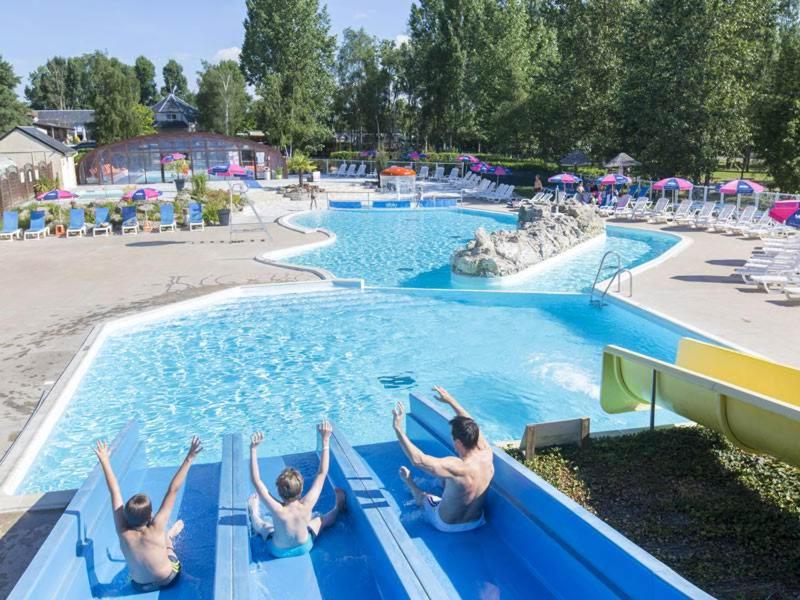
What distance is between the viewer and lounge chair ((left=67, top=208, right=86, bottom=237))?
70.9 feet

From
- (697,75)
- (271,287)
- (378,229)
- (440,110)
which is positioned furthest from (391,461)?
(440,110)

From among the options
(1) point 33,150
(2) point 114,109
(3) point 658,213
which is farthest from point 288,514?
(2) point 114,109

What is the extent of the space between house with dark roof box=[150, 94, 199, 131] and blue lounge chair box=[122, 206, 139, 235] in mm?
51124

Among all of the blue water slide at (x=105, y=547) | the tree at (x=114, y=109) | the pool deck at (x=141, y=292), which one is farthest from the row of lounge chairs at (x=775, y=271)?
the tree at (x=114, y=109)

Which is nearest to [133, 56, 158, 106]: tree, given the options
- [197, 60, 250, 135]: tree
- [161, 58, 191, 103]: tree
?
[161, 58, 191, 103]: tree

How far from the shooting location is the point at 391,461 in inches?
265

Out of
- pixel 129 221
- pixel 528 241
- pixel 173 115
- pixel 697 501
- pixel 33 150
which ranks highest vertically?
pixel 173 115

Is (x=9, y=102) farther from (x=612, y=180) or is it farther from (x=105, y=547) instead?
(x=105, y=547)

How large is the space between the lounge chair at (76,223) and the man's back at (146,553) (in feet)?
64.2

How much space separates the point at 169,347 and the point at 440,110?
150 feet

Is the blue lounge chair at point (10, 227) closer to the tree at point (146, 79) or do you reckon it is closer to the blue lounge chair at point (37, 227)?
the blue lounge chair at point (37, 227)

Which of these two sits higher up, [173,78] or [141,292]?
[173,78]

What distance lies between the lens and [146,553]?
178 inches

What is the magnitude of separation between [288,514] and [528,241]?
14.1 m
